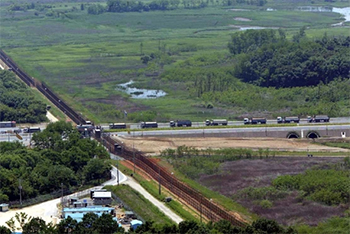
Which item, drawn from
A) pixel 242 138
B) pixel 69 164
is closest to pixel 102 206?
pixel 69 164

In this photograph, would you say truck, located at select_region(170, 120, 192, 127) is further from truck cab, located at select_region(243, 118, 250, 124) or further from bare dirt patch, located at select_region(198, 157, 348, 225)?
bare dirt patch, located at select_region(198, 157, 348, 225)

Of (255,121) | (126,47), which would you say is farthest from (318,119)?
(126,47)

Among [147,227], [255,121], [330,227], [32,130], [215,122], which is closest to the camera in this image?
[147,227]

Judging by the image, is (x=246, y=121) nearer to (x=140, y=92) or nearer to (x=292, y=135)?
(x=292, y=135)

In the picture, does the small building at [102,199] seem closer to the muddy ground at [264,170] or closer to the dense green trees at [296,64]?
the muddy ground at [264,170]

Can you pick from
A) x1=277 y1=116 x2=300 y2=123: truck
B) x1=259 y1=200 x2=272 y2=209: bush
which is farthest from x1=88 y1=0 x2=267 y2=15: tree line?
x1=259 y1=200 x2=272 y2=209: bush
